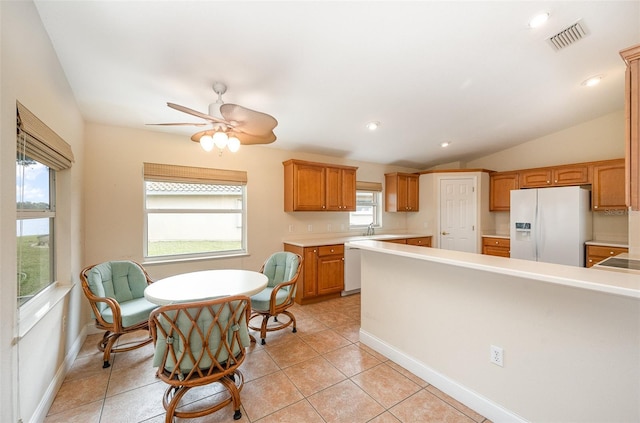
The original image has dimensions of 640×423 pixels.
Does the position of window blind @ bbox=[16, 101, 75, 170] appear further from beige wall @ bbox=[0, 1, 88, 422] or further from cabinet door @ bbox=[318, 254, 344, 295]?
cabinet door @ bbox=[318, 254, 344, 295]

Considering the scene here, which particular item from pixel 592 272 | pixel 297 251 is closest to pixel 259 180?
pixel 297 251

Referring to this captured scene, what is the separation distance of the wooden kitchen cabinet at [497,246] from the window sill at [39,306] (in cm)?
561

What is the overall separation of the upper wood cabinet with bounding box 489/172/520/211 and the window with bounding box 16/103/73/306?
235 inches

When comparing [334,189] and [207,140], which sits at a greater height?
[207,140]

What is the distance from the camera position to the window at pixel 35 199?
1521 mm

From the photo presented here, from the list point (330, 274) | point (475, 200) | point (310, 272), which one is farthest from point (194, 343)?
point (475, 200)

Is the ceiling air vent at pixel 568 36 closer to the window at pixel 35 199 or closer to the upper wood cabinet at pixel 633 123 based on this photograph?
the upper wood cabinet at pixel 633 123

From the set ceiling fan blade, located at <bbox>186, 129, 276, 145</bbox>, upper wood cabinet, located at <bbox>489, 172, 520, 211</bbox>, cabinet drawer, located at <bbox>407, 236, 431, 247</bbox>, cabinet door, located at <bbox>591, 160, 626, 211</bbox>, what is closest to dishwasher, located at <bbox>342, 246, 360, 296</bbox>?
cabinet drawer, located at <bbox>407, 236, 431, 247</bbox>

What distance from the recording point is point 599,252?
353 cm

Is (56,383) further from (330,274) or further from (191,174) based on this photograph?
(330,274)

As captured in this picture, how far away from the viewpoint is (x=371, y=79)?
249cm

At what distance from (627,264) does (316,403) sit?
8.30 feet

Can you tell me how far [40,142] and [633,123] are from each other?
347cm

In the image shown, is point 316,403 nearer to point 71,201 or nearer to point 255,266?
point 255,266
